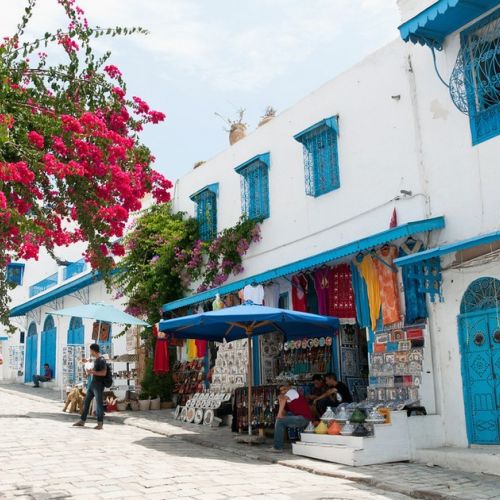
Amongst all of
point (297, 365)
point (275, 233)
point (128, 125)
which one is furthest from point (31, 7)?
point (297, 365)

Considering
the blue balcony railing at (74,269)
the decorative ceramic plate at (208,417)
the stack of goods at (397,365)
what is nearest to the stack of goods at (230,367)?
the decorative ceramic plate at (208,417)

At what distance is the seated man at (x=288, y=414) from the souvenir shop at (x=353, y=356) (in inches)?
13.6

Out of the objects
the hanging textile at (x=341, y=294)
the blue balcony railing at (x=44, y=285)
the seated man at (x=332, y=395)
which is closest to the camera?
the seated man at (x=332, y=395)

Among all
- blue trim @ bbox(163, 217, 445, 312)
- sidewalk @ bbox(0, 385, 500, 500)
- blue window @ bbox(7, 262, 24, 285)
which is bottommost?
sidewalk @ bbox(0, 385, 500, 500)

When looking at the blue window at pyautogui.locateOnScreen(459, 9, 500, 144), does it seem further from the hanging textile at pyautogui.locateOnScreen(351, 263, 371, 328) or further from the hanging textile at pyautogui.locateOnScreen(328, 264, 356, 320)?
the hanging textile at pyautogui.locateOnScreen(328, 264, 356, 320)

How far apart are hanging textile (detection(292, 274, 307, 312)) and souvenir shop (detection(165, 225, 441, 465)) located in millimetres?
19

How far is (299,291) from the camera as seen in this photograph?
43.3ft

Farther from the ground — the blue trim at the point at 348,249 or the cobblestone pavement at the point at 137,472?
the blue trim at the point at 348,249

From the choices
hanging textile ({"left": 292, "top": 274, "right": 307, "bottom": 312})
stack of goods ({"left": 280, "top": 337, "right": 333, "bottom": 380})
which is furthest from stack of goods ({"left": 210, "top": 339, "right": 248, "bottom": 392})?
hanging textile ({"left": 292, "top": 274, "right": 307, "bottom": 312})

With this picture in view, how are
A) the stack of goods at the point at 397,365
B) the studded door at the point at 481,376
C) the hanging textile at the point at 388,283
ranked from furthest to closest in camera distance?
1. the hanging textile at the point at 388,283
2. the stack of goods at the point at 397,365
3. the studded door at the point at 481,376

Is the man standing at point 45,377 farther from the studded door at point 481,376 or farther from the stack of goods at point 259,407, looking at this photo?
the studded door at point 481,376

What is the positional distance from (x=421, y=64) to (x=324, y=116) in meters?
2.50

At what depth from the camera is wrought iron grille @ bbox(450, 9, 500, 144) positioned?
31.4 ft

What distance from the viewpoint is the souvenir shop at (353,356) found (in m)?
9.72
